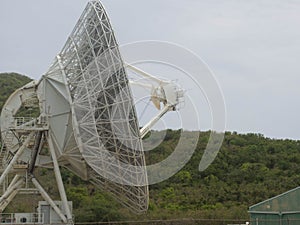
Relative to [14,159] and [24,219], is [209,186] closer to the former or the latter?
[24,219]

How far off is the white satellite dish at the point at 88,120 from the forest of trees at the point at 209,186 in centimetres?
1798

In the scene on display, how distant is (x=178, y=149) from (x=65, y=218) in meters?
10.5

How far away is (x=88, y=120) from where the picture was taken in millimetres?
33812

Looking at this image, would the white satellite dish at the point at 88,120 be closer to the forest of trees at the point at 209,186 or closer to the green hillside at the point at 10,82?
the forest of trees at the point at 209,186

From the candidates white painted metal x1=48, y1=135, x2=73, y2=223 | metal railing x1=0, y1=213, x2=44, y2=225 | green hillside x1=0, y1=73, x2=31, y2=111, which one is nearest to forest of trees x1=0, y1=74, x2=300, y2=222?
metal railing x1=0, y1=213, x2=44, y2=225

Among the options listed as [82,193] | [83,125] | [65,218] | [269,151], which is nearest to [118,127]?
[83,125]

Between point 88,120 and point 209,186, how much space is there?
1598 inches

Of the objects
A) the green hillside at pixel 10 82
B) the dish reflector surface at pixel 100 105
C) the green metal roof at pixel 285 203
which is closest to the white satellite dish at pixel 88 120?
the dish reflector surface at pixel 100 105

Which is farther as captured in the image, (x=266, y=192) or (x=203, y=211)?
(x=266, y=192)

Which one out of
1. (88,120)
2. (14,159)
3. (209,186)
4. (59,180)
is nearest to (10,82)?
(209,186)

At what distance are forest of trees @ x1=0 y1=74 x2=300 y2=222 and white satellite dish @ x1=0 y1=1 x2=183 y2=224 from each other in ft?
59.0

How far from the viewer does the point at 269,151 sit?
84875 millimetres

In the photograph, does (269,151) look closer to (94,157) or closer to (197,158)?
(197,158)

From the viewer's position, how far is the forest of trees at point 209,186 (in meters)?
60.1
